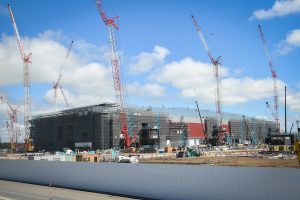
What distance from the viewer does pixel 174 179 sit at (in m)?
25.5

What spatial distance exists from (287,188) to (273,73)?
16351cm

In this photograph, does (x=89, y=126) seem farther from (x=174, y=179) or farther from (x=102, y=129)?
(x=174, y=179)

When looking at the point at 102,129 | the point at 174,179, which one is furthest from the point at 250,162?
the point at 102,129

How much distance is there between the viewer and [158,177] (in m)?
26.7

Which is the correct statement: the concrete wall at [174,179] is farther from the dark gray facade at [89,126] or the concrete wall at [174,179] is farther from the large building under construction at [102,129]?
the large building under construction at [102,129]

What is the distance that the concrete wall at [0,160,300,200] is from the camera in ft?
63.4

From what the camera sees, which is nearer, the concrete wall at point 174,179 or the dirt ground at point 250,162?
the concrete wall at point 174,179

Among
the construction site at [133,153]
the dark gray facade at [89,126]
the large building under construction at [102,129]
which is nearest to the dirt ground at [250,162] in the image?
the construction site at [133,153]

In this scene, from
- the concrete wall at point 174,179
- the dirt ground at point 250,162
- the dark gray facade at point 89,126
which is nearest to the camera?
the concrete wall at point 174,179

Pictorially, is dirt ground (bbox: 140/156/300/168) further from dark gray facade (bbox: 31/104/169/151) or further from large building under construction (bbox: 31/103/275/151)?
dark gray facade (bbox: 31/104/169/151)

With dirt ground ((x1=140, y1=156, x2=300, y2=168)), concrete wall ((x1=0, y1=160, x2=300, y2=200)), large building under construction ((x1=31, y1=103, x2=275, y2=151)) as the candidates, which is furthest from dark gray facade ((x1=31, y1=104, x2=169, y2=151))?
concrete wall ((x1=0, y1=160, x2=300, y2=200))

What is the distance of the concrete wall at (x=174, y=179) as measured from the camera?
19312mm

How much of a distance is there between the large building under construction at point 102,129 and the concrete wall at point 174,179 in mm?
116407

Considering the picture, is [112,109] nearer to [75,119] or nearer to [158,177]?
[75,119]
